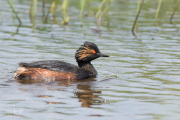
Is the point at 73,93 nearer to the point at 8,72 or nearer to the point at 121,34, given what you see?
the point at 8,72

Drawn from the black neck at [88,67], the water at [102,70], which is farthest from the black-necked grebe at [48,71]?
the water at [102,70]

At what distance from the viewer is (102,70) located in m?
10.0

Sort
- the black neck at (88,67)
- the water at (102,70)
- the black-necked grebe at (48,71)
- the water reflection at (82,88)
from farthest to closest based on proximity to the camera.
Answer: the black neck at (88,67), the black-necked grebe at (48,71), the water reflection at (82,88), the water at (102,70)

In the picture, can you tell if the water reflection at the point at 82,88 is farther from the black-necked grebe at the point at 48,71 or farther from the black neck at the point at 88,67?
the black neck at the point at 88,67

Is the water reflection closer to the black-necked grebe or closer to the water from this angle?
the water

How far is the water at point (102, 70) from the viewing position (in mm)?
6422

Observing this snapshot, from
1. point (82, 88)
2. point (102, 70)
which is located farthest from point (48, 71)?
point (102, 70)

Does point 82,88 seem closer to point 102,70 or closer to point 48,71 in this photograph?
point 48,71

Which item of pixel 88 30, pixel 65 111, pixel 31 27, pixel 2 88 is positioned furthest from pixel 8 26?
pixel 65 111

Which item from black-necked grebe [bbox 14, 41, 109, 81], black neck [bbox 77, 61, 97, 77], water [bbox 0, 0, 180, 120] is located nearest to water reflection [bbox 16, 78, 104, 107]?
water [bbox 0, 0, 180, 120]

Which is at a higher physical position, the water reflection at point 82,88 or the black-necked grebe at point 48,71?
the black-necked grebe at point 48,71

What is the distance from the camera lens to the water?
6.42 meters

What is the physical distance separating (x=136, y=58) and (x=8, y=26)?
280 inches

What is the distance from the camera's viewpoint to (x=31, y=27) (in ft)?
52.1
